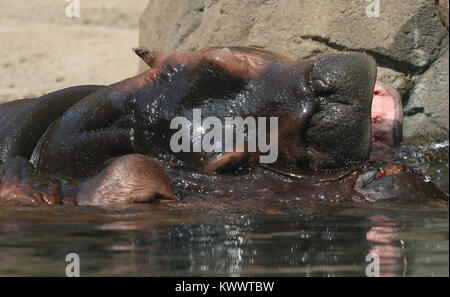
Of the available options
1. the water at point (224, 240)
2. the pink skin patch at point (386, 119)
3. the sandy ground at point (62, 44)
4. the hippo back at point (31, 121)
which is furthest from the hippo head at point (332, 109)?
the sandy ground at point (62, 44)

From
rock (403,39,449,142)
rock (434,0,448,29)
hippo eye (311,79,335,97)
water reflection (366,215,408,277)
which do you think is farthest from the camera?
rock (403,39,449,142)

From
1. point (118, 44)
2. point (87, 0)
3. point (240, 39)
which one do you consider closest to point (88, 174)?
point (240, 39)

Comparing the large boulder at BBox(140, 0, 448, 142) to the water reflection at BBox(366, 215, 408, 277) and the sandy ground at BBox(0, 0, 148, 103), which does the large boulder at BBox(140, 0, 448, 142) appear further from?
the sandy ground at BBox(0, 0, 148, 103)

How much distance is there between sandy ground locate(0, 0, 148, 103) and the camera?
10.4 m

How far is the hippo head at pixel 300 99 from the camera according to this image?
3916mm

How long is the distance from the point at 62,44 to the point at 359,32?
6510 millimetres

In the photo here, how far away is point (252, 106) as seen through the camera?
4.02 meters

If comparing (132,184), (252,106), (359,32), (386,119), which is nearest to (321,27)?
(359,32)

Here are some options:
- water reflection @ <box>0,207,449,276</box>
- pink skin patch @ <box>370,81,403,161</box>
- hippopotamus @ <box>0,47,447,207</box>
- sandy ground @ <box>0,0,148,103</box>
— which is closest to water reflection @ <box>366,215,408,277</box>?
water reflection @ <box>0,207,449,276</box>

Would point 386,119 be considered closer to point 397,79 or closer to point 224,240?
point 224,240

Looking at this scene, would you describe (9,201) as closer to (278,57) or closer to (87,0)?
(278,57)

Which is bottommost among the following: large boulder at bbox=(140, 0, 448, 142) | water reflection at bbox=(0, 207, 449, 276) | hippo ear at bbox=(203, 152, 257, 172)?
water reflection at bbox=(0, 207, 449, 276)

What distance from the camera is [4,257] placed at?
120 inches

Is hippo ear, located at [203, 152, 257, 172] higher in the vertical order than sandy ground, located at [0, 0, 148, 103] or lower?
lower
